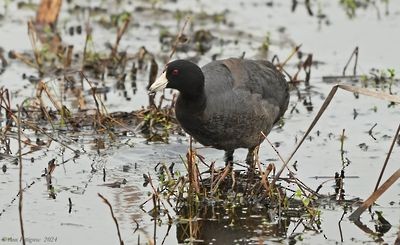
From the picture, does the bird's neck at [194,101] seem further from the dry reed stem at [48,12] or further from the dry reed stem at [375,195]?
the dry reed stem at [48,12]

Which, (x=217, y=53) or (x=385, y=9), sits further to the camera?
(x=385, y=9)

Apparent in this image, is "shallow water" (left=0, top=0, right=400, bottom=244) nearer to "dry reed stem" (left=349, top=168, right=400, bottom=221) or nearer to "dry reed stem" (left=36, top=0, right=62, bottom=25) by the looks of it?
"dry reed stem" (left=349, top=168, right=400, bottom=221)

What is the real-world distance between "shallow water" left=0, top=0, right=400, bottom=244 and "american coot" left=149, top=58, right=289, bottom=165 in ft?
1.06

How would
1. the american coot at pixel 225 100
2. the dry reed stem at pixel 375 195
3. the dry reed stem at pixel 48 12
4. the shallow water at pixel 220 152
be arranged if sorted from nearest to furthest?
1. the dry reed stem at pixel 375 195
2. the shallow water at pixel 220 152
3. the american coot at pixel 225 100
4. the dry reed stem at pixel 48 12

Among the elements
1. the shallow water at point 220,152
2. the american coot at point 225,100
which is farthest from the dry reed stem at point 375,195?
the american coot at point 225,100

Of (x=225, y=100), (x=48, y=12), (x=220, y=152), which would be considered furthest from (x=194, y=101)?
(x=48, y=12)

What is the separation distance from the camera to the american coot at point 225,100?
306 inches

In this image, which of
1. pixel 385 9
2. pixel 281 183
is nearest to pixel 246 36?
pixel 385 9

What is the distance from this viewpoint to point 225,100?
7.98 meters

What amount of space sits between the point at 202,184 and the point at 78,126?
7.56ft

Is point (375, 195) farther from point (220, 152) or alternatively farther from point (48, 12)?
point (48, 12)

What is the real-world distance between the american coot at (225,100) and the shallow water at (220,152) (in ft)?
1.06

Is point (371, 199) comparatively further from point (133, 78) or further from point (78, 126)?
point (133, 78)

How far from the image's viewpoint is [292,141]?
936 centimetres
